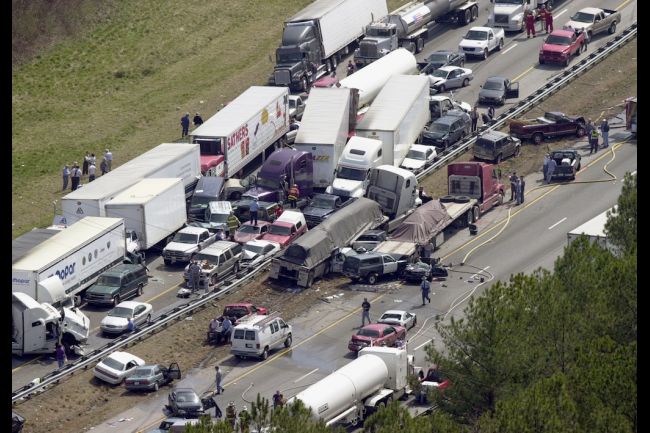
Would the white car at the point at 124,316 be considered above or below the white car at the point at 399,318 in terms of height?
above

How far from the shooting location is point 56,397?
193ft

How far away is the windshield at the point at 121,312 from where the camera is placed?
64.1 meters

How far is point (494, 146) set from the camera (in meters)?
79.2

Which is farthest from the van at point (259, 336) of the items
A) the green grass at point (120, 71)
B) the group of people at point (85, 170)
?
the green grass at point (120, 71)

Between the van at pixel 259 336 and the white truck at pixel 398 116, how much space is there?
56.4 ft

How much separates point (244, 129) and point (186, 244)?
954 cm

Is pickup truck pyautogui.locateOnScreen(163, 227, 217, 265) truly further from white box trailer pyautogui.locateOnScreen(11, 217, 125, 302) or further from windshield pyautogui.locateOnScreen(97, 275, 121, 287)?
windshield pyautogui.locateOnScreen(97, 275, 121, 287)

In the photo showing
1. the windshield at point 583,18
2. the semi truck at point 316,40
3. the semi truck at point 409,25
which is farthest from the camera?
the windshield at point 583,18

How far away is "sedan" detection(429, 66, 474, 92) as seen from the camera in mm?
87375

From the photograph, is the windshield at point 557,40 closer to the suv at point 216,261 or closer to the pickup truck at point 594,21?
the pickup truck at point 594,21

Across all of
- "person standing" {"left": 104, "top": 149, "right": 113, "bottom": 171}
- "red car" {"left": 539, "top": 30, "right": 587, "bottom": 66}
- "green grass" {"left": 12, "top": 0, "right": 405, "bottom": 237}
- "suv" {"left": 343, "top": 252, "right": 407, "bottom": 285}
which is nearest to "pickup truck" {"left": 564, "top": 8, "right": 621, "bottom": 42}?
"red car" {"left": 539, "top": 30, "right": 587, "bottom": 66}

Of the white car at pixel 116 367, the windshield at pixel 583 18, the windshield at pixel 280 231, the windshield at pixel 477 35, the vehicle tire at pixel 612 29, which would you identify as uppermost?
the windshield at pixel 583 18

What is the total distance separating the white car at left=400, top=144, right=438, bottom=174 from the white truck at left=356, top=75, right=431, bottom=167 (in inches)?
11.8

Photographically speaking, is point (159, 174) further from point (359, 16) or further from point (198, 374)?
point (359, 16)
